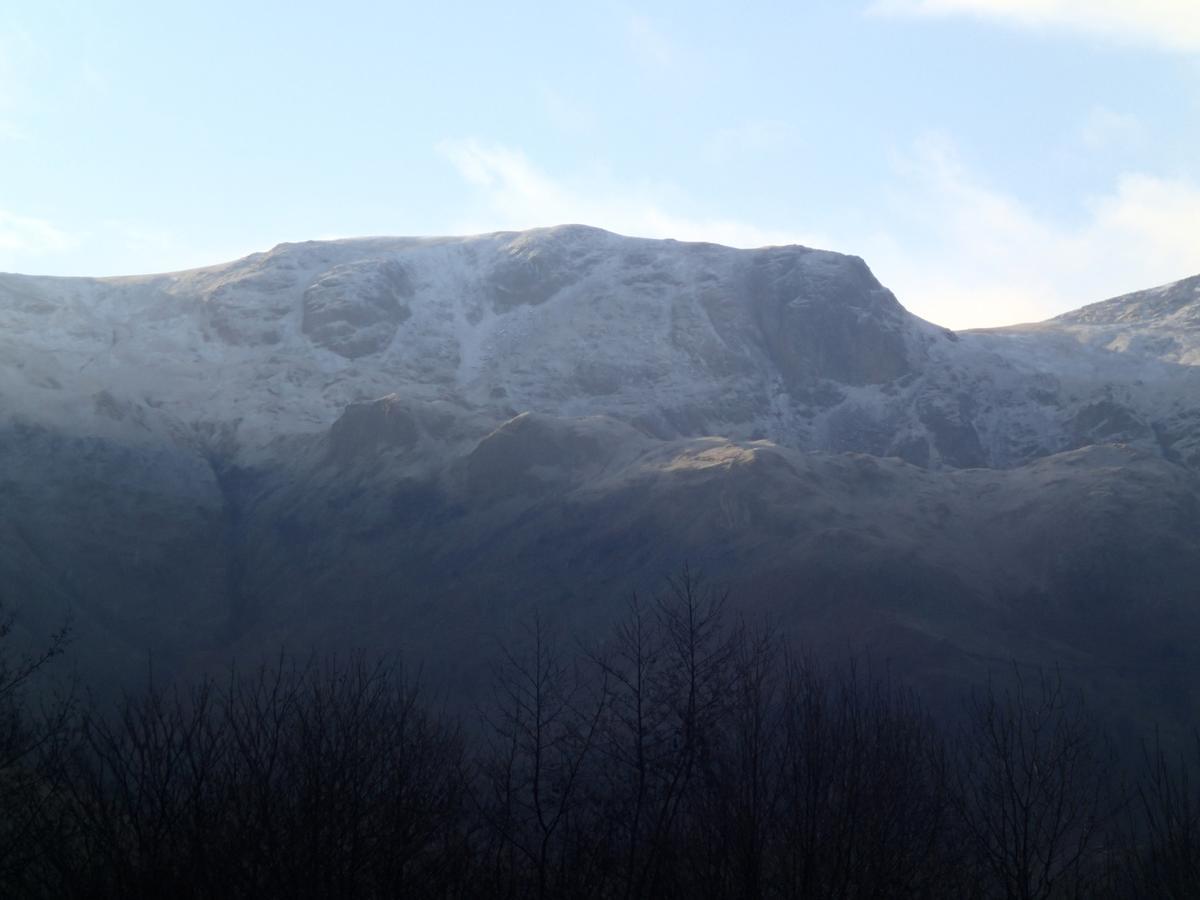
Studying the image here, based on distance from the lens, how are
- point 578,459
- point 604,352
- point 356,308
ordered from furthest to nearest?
point 356,308
point 604,352
point 578,459

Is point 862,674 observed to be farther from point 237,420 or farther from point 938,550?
point 237,420

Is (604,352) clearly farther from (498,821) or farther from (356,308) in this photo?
(498,821)

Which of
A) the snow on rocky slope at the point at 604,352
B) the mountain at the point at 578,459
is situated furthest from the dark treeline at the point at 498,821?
the snow on rocky slope at the point at 604,352

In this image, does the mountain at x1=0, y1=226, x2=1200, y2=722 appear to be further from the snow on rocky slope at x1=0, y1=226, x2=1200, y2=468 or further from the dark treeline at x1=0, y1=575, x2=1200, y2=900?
the dark treeline at x1=0, y1=575, x2=1200, y2=900

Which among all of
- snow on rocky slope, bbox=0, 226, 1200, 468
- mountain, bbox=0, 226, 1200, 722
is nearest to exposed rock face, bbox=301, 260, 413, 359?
snow on rocky slope, bbox=0, 226, 1200, 468

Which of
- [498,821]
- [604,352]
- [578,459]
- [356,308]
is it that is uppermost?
[356,308]

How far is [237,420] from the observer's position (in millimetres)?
95625

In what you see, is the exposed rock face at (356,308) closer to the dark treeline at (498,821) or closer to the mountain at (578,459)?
the mountain at (578,459)

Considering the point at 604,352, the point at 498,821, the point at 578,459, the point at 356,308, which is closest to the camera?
the point at 498,821

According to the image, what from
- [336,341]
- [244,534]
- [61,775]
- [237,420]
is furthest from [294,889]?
[336,341]

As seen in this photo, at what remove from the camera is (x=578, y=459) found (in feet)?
270

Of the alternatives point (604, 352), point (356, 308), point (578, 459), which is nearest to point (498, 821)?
point (578, 459)

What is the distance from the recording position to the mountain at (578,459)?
204 ft

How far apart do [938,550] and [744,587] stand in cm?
1280
